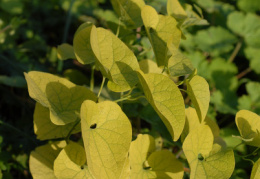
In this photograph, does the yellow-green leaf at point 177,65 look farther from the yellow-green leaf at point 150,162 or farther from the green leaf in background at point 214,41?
the green leaf in background at point 214,41

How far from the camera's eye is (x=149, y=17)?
2.71 ft

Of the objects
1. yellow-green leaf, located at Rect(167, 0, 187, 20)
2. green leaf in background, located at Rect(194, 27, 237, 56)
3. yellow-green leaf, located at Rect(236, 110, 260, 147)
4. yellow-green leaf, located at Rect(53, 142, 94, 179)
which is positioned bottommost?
green leaf in background, located at Rect(194, 27, 237, 56)

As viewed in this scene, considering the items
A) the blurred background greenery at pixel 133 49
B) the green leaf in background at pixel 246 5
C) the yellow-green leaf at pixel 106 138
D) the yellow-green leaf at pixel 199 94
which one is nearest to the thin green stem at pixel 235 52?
the blurred background greenery at pixel 133 49

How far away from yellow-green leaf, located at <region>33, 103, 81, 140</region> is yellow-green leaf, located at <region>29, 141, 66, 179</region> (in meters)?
0.03

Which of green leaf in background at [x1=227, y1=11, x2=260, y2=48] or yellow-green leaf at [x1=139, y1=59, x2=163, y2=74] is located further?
green leaf in background at [x1=227, y1=11, x2=260, y2=48]

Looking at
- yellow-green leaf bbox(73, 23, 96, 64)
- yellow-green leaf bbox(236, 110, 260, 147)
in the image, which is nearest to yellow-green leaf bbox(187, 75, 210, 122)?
yellow-green leaf bbox(236, 110, 260, 147)

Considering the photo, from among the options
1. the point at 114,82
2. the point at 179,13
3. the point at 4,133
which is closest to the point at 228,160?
the point at 114,82

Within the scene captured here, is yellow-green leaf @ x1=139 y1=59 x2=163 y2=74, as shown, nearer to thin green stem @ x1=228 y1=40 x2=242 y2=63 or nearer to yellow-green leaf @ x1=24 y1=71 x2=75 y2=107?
yellow-green leaf @ x1=24 y1=71 x2=75 y2=107

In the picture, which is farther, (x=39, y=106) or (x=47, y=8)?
(x=47, y=8)

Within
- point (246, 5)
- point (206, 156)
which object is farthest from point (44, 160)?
point (246, 5)

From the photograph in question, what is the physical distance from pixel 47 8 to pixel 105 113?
143 centimetres

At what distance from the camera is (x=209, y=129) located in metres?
0.81

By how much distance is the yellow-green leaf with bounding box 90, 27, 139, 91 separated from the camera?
72 cm

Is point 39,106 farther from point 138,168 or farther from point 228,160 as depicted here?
point 228,160
